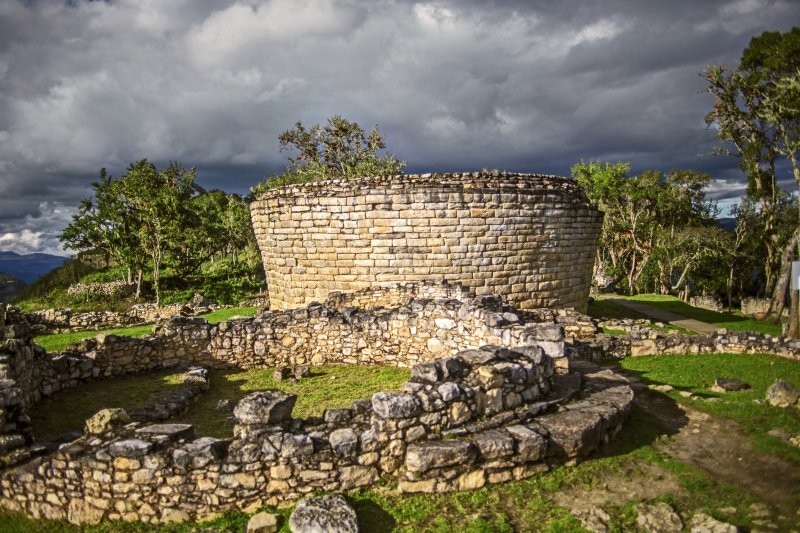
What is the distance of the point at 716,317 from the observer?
23.8m

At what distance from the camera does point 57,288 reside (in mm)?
36062

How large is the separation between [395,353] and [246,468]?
676 centimetres

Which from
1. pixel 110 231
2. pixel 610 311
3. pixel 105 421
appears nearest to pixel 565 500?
pixel 105 421

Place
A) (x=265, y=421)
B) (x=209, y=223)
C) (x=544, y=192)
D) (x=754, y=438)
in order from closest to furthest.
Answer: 1. (x=265, y=421)
2. (x=754, y=438)
3. (x=544, y=192)
4. (x=209, y=223)

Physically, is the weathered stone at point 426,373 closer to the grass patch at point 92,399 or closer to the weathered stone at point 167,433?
the weathered stone at point 167,433

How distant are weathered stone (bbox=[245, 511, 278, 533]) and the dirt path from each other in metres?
3.28

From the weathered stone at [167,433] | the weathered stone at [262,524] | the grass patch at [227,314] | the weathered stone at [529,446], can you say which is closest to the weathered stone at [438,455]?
the weathered stone at [529,446]

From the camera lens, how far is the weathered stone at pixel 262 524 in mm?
5527

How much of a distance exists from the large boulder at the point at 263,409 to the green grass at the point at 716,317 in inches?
656

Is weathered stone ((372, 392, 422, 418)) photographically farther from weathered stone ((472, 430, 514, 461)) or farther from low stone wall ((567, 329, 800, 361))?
low stone wall ((567, 329, 800, 361))

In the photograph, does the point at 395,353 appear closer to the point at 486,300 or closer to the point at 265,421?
the point at 486,300

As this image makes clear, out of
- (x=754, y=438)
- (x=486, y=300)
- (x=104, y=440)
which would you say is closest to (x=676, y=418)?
(x=754, y=438)

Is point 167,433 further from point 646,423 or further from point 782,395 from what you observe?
point 782,395

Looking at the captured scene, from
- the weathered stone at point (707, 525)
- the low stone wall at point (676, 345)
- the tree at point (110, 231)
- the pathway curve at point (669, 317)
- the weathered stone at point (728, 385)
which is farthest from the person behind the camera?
the tree at point (110, 231)
